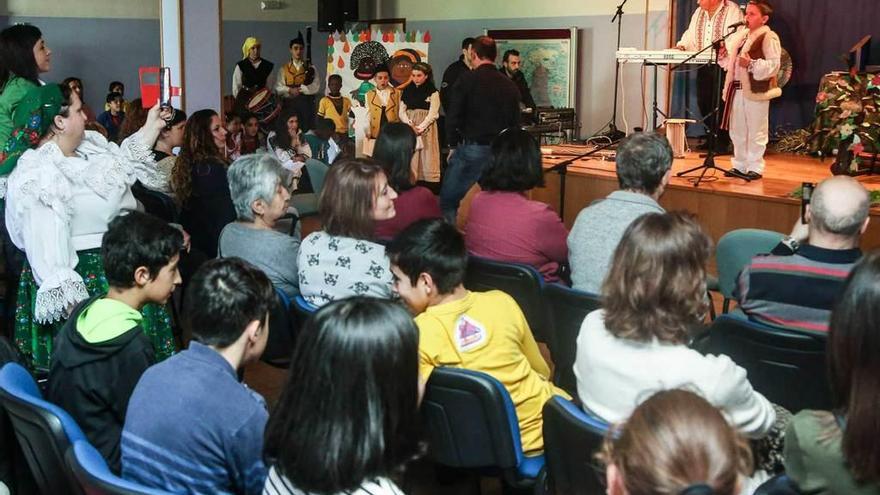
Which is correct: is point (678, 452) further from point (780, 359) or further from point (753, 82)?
point (753, 82)

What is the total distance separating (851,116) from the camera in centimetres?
691

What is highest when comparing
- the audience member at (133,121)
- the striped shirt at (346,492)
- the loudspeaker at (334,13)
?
the loudspeaker at (334,13)

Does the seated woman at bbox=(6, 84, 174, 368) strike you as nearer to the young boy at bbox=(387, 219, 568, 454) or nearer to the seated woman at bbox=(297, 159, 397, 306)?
the seated woman at bbox=(297, 159, 397, 306)

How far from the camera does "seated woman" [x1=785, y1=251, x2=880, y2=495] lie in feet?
5.50

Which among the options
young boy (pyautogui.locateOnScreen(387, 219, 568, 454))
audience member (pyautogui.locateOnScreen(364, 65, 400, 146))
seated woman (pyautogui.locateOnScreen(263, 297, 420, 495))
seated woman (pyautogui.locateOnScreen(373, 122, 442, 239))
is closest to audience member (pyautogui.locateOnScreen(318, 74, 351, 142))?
audience member (pyautogui.locateOnScreen(364, 65, 400, 146))

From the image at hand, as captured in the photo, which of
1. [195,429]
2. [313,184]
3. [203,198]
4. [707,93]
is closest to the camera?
[195,429]

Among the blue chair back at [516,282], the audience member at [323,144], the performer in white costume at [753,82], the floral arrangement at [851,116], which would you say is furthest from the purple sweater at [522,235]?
the audience member at [323,144]

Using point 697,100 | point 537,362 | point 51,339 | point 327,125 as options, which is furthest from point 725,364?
point 697,100

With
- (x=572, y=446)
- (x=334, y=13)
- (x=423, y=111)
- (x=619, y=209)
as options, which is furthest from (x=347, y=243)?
(x=334, y=13)

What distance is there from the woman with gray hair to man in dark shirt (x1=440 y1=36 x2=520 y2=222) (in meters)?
3.02

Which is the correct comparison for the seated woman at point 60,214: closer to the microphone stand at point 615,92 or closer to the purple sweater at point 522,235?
the purple sweater at point 522,235

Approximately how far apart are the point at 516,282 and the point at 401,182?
932 mm

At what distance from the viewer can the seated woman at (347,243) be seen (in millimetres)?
3213

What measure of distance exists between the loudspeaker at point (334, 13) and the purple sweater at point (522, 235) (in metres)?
8.55
